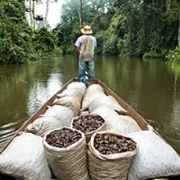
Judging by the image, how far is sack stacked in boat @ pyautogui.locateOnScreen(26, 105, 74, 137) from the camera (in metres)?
2.86

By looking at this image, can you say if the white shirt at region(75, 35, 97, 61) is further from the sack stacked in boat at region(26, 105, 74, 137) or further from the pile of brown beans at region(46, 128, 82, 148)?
the pile of brown beans at region(46, 128, 82, 148)

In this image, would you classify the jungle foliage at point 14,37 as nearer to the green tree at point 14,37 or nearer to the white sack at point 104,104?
the green tree at point 14,37

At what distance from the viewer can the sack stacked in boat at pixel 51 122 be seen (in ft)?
9.39

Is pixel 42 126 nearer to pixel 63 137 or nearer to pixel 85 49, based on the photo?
pixel 63 137

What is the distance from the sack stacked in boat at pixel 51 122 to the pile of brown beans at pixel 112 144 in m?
0.69

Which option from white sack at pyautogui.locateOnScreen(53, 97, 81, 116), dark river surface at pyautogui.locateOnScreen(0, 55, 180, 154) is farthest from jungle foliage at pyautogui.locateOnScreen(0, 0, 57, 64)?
white sack at pyautogui.locateOnScreen(53, 97, 81, 116)

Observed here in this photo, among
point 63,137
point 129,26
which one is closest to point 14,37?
point 129,26

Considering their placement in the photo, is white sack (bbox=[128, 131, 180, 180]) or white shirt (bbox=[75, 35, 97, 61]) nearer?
white sack (bbox=[128, 131, 180, 180])

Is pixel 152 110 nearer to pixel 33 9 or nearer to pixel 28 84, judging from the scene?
pixel 28 84

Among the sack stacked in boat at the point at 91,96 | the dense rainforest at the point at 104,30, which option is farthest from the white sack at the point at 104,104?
the dense rainforest at the point at 104,30

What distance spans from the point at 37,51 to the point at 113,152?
2225 cm

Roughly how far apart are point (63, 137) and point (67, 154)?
0.66ft

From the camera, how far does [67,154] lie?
2178mm

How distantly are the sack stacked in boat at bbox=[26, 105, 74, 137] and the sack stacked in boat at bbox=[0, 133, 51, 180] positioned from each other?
0.39 meters
